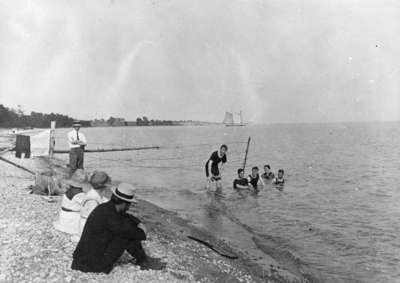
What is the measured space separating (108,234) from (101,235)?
0.36 feet

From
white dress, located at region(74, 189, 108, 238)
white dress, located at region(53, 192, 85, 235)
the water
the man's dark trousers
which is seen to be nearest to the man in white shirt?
the man's dark trousers

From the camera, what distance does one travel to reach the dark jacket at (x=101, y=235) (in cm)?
592

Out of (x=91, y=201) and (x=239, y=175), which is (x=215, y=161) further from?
(x=91, y=201)

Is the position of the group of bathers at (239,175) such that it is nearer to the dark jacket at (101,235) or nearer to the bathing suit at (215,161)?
the bathing suit at (215,161)

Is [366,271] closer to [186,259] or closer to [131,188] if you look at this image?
[186,259]

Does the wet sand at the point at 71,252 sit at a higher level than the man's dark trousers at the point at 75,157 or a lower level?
lower

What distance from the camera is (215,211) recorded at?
15.5m

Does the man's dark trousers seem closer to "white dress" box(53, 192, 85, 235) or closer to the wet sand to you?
the wet sand

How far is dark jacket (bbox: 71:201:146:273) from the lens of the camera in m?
5.92

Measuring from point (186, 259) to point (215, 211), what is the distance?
7694 mm

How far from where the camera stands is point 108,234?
6.01 meters

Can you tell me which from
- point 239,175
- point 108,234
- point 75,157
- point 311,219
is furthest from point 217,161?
point 108,234

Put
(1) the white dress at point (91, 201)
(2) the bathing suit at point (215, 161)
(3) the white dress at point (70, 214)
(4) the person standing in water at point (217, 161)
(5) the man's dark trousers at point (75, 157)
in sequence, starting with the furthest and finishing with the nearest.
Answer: (2) the bathing suit at point (215, 161) < (4) the person standing in water at point (217, 161) < (5) the man's dark trousers at point (75, 157) < (3) the white dress at point (70, 214) < (1) the white dress at point (91, 201)

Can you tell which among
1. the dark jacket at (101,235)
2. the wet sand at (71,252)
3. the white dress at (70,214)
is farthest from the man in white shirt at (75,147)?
the dark jacket at (101,235)
